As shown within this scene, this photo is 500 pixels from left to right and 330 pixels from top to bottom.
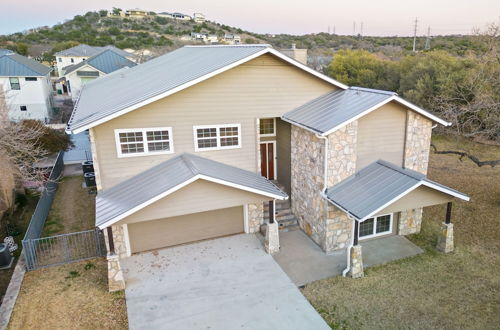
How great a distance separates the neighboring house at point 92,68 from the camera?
44844mm

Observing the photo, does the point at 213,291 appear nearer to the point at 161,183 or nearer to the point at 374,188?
the point at 161,183

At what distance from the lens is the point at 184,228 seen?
1309 centimetres

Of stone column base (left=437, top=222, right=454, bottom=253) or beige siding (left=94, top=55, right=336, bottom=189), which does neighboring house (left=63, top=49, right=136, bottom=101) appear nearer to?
beige siding (left=94, top=55, right=336, bottom=189)

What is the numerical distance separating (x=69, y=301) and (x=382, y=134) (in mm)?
11442

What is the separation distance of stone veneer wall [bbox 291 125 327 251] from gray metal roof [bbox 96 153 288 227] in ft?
5.10

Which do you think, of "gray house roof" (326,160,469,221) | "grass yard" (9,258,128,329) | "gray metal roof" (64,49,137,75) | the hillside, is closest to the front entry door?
"gray house roof" (326,160,469,221)

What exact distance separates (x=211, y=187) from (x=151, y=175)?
2.24 m

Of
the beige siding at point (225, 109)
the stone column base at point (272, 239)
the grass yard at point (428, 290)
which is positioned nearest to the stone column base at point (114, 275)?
the beige siding at point (225, 109)

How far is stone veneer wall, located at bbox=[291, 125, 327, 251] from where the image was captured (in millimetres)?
12234

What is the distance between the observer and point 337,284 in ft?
35.1

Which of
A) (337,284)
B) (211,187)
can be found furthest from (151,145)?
(337,284)

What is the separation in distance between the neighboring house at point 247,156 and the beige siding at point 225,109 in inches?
1.4

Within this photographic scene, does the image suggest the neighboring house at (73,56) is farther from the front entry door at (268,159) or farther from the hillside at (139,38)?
the front entry door at (268,159)

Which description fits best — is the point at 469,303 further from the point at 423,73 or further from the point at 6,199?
the point at 423,73
